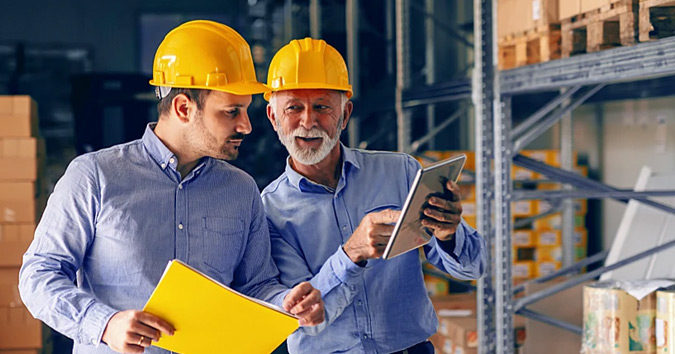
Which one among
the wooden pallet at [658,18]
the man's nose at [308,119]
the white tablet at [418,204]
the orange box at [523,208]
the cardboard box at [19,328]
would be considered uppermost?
the wooden pallet at [658,18]

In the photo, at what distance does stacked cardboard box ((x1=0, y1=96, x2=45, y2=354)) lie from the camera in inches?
243

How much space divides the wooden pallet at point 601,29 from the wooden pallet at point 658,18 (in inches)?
5.1

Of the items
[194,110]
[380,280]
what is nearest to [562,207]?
[380,280]

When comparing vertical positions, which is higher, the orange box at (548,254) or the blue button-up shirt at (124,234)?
the blue button-up shirt at (124,234)

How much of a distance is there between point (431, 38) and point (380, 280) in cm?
572

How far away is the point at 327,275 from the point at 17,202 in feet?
13.7

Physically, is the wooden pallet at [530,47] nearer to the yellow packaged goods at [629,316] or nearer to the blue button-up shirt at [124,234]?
the yellow packaged goods at [629,316]

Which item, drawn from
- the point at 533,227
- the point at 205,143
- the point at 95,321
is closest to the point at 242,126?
the point at 205,143

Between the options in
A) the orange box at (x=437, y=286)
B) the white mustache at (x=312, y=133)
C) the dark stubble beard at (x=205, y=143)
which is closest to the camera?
the dark stubble beard at (x=205, y=143)

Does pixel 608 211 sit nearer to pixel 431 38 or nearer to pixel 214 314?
pixel 431 38

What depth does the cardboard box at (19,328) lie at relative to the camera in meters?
6.17

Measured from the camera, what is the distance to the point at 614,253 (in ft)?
16.2

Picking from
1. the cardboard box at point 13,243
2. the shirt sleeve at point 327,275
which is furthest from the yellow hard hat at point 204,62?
the cardboard box at point 13,243

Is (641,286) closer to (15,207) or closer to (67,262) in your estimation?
(67,262)
